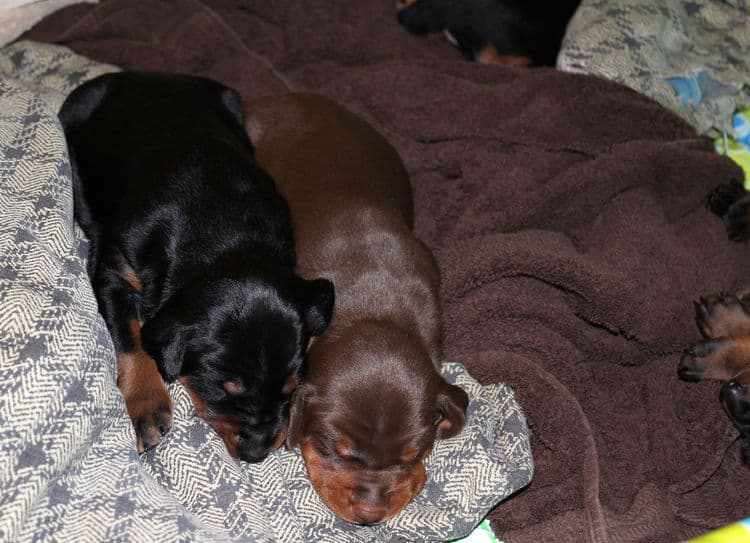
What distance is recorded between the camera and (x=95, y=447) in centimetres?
256

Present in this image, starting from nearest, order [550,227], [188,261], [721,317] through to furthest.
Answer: [188,261], [721,317], [550,227]

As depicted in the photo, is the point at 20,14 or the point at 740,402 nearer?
the point at 740,402

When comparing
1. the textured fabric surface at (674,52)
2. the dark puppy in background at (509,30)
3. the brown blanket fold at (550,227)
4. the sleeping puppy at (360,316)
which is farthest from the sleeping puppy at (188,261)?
the dark puppy in background at (509,30)

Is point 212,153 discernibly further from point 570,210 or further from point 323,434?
point 570,210

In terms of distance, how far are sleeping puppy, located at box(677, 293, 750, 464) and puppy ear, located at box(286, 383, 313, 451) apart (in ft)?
4.73

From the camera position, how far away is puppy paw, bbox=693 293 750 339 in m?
3.36

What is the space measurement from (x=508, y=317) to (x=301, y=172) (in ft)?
3.20

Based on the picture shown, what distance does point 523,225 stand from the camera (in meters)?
3.65

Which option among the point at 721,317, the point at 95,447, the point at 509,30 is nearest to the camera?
the point at 95,447

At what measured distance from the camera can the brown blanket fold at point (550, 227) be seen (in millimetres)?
3094

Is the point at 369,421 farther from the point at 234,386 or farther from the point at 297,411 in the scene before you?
the point at 234,386

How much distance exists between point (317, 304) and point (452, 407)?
542mm

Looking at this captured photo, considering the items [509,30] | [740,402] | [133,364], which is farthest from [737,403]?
[509,30]

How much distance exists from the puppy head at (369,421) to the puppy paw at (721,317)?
1.11 m
